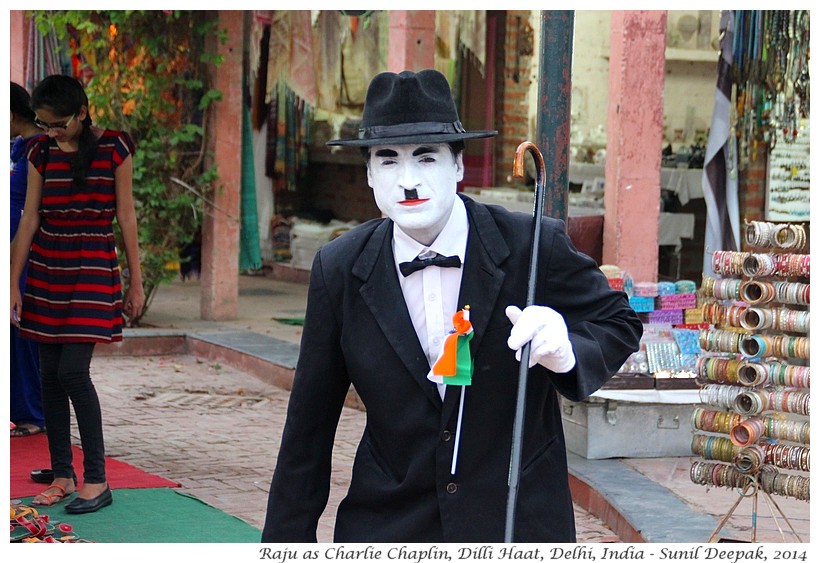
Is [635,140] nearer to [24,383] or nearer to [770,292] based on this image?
[770,292]

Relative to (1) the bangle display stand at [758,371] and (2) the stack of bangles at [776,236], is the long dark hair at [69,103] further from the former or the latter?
(2) the stack of bangles at [776,236]

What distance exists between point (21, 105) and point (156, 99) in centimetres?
435

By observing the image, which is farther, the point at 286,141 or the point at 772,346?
the point at 286,141

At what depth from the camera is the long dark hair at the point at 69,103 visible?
556cm

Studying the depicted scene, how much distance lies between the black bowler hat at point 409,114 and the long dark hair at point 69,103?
2.91 m

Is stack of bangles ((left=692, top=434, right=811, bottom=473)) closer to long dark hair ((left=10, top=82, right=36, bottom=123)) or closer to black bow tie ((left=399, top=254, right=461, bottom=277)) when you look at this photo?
black bow tie ((left=399, top=254, right=461, bottom=277))

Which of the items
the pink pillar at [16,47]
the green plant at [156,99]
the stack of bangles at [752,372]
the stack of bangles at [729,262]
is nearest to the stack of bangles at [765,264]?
the stack of bangles at [729,262]

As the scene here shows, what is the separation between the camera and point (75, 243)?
5719mm

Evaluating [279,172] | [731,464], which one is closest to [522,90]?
[279,172]

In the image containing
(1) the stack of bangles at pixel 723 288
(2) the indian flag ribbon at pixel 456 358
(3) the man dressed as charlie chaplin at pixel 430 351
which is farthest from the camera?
(1) the stack of bangles at pixel 723 288

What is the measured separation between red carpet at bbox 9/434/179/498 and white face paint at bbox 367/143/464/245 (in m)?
3.49

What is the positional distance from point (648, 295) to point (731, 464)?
2.51m

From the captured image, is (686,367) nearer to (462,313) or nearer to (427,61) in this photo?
(427,61)

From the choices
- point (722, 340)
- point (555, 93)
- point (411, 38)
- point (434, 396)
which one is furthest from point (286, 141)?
point (434, 396)
